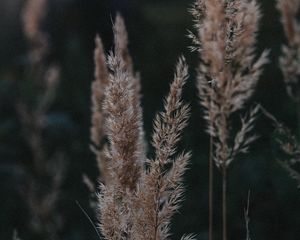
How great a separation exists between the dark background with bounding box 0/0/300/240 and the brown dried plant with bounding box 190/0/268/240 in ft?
1.99

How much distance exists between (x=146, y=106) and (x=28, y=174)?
5.05 ft

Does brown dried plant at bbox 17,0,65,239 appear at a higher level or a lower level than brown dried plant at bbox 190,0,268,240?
lower

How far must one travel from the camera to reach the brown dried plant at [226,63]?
5.72 ft

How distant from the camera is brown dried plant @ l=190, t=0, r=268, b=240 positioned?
68.7 inches

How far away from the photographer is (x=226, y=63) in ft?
6.12

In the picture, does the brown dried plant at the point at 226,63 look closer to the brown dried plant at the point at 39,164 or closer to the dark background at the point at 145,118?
the dark background at the point at 145,118

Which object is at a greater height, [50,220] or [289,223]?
[50,220]

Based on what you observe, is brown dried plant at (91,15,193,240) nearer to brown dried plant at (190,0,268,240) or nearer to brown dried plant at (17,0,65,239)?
brown dried plant at (190,0,268,240)

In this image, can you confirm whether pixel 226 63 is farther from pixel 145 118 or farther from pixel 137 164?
pixel 145 118

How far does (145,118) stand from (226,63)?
15.6 feet

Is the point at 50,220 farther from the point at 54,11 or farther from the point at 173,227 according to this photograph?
the point at 54,11

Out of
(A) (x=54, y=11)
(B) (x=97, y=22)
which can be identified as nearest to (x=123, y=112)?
(B) (x=97, y=22)

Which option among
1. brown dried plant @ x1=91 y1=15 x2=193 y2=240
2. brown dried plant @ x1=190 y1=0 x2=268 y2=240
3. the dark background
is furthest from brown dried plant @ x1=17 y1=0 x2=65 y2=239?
brown dried plant @ x1=190 y1=0 x2=268 y2=240

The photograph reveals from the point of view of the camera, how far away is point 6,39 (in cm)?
1000
